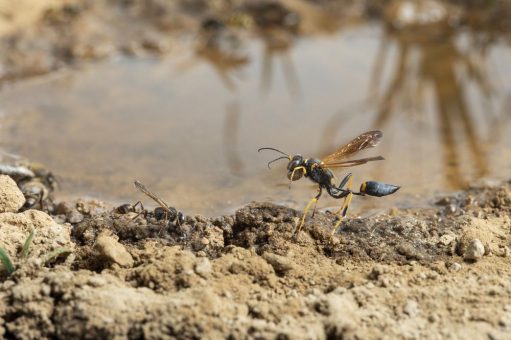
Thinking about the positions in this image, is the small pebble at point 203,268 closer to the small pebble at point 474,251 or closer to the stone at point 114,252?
the stone at point 114,252

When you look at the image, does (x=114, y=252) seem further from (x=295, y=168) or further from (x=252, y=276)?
(x=295, y=168)

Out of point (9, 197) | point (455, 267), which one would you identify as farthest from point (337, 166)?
point (9, 197)

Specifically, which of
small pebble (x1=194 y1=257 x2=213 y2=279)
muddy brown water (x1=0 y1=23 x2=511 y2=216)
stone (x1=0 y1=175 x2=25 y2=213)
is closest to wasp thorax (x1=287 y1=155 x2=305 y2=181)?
muddy brown water (x1=0 y1=23 x2=511 y2=216)

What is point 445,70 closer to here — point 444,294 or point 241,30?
point 241,30

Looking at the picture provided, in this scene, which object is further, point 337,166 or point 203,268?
point 337,166

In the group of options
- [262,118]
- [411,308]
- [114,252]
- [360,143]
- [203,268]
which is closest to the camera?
[411,308]

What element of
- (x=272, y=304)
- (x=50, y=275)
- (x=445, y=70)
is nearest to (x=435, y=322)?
(x=272, y=304)

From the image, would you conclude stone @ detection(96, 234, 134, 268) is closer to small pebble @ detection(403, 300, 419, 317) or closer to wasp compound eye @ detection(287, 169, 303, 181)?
wasp compound eye @ detection(287, 169, 303, 181)
